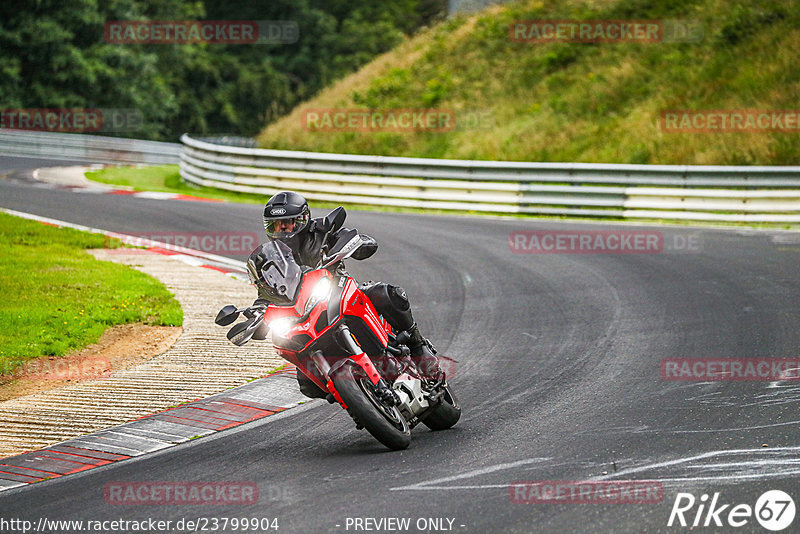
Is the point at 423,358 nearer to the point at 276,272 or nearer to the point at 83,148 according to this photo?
the point at 276,272

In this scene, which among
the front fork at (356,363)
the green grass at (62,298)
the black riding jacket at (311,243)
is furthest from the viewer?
the green grass at (62,298)

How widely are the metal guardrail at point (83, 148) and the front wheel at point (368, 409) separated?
3138cm

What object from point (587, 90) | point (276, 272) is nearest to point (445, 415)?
point (276, 272)

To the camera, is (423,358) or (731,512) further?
(423,358)

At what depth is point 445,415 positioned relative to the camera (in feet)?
23.5

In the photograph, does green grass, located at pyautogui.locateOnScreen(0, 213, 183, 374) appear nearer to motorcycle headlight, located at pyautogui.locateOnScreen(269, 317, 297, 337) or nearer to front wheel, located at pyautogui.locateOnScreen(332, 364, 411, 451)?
motorcycle headlight, located at pyautogui.locateOnScreen(269, 317, 297, 337)

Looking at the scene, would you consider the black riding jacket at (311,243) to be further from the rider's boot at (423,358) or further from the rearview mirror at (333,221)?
the rider's boot at (423,358)

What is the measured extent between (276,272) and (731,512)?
3181 millimetres

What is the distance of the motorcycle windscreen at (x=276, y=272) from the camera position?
628cm

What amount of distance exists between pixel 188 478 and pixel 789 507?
3750mm

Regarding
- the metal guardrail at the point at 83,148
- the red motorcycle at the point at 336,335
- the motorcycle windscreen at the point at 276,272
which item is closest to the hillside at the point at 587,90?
the metal guardrail at the point at 83,148

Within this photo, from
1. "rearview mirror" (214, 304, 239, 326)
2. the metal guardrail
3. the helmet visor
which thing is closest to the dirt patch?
"rearview mirror" (214, 304, 239, 326)

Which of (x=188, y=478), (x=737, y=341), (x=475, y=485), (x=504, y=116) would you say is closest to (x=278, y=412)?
(x=188, y=478)

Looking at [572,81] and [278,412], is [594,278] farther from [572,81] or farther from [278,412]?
Result: [572,81]
